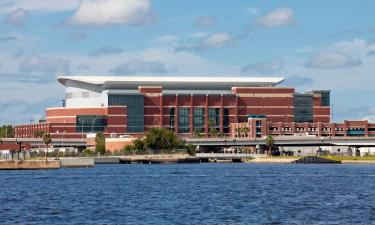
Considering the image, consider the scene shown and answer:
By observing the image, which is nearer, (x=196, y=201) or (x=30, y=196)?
(x=196, y=201)

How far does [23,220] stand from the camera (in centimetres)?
7850

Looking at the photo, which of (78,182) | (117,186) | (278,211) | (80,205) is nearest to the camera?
(278,211)

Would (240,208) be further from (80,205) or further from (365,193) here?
(365,193)

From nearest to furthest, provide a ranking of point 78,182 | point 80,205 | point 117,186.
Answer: point 80,205
point 117,186
point 78,182

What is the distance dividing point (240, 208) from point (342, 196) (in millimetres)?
20607

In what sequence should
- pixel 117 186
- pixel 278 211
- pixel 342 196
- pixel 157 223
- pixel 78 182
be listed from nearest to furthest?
pixel 157 223 < pixel 278 211 < pixel 342 196 < pixel 117 186 < pixel 78 182

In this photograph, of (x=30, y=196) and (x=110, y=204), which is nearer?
(x=110, y=204)

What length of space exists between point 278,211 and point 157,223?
1439cm

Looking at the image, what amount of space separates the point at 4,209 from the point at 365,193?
1689 inches

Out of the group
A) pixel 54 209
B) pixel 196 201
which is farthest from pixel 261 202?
pixel 54 209

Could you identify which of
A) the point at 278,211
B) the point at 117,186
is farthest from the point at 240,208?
the point at 117,186

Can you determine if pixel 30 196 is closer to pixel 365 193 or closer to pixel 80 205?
pixel 80 205

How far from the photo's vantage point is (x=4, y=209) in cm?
8931

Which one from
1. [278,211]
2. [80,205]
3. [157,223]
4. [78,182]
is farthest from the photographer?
[78,182]
